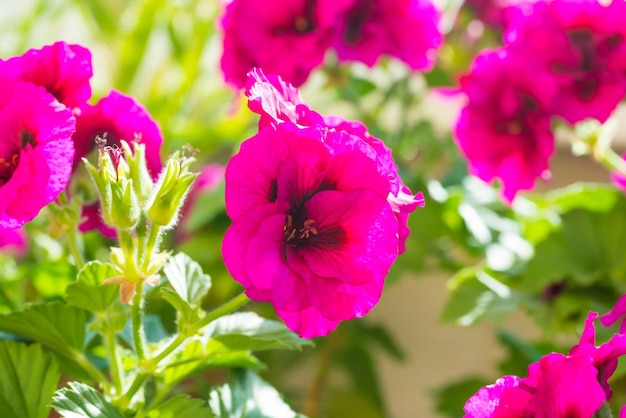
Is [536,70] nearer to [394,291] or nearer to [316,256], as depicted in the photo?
[316,256]

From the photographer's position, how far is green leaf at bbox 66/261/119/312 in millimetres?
491

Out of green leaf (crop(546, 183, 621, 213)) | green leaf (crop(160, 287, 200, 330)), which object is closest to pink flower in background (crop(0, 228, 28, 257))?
green leaf (crop(160, 287, 200, 330))

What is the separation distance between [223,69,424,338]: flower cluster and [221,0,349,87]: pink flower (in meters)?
0.27

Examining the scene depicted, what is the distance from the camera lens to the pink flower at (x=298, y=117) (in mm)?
443

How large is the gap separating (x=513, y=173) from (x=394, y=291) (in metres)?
0.56

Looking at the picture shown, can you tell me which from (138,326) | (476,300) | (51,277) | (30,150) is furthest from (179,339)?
(476,300)

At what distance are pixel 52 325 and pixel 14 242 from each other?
33 cm

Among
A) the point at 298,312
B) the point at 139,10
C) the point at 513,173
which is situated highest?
the point at 139,10

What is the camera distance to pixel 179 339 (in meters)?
0.50

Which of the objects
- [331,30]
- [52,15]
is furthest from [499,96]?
[52,15]

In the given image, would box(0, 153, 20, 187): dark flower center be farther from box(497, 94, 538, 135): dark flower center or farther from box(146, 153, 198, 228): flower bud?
box(497, 94, 538, 135): dark flower center

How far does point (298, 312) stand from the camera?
17.2 inches

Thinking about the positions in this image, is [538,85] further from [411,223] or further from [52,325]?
[52,325]

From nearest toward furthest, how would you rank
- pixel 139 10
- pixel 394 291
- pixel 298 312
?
1. pixel 298 312
2. pixel 139 10
3. pixel 394 291
